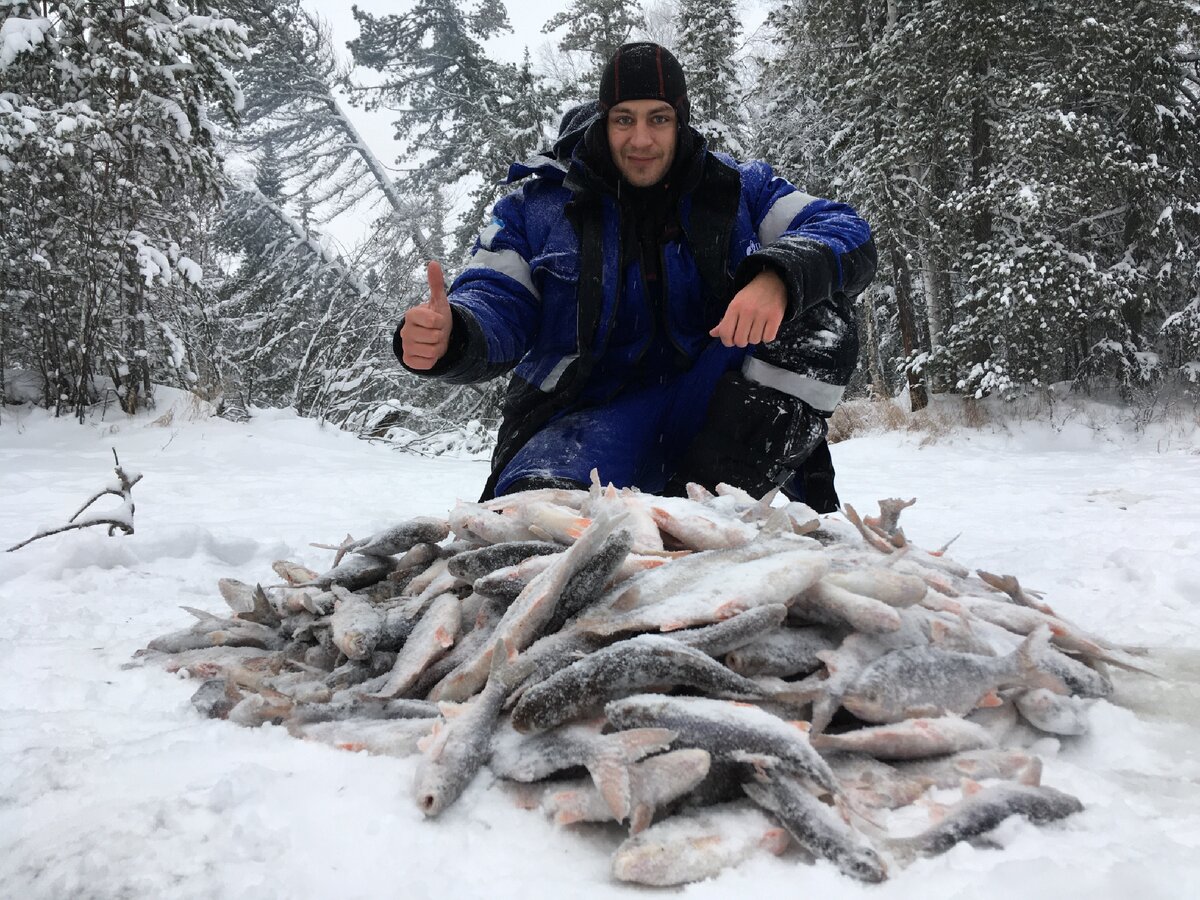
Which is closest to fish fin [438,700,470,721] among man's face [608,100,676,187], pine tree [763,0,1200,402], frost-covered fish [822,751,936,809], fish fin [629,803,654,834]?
fish fin [629,803,654,834]

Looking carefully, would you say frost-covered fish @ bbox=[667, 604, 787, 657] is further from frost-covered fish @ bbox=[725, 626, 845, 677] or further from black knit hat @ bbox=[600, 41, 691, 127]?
black knit hat @ bbox=[600, 41, 691, 127]

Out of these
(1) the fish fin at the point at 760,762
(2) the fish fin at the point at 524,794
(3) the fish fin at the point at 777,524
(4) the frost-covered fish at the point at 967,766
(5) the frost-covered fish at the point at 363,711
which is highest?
(3) the fish fin at the point at 777,524

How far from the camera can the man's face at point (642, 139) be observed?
275cm

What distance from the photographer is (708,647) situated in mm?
1272

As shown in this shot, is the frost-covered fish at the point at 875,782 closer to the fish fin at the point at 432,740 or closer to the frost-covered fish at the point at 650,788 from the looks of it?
the frost-covered fish at the point at 650,788

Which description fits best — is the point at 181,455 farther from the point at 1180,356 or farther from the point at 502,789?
the point at 1180,356

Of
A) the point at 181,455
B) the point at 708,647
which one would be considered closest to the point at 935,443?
the point at 181,455

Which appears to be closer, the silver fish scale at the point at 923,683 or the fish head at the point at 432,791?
the fish head at the point at 432,791

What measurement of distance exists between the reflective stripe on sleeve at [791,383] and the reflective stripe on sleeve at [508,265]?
0.86 meters

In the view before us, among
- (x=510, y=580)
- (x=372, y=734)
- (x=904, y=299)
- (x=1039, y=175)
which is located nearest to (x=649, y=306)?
(x=510, y=580)

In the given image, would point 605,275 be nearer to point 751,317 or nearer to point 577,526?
point 751,317

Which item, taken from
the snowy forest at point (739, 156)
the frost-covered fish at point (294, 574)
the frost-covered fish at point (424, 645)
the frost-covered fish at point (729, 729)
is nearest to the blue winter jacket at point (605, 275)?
the frost-covered fish at point (294, 574)

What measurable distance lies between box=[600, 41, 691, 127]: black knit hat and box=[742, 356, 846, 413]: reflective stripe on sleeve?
37.2 inches

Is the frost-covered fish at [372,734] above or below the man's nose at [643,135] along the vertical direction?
below
